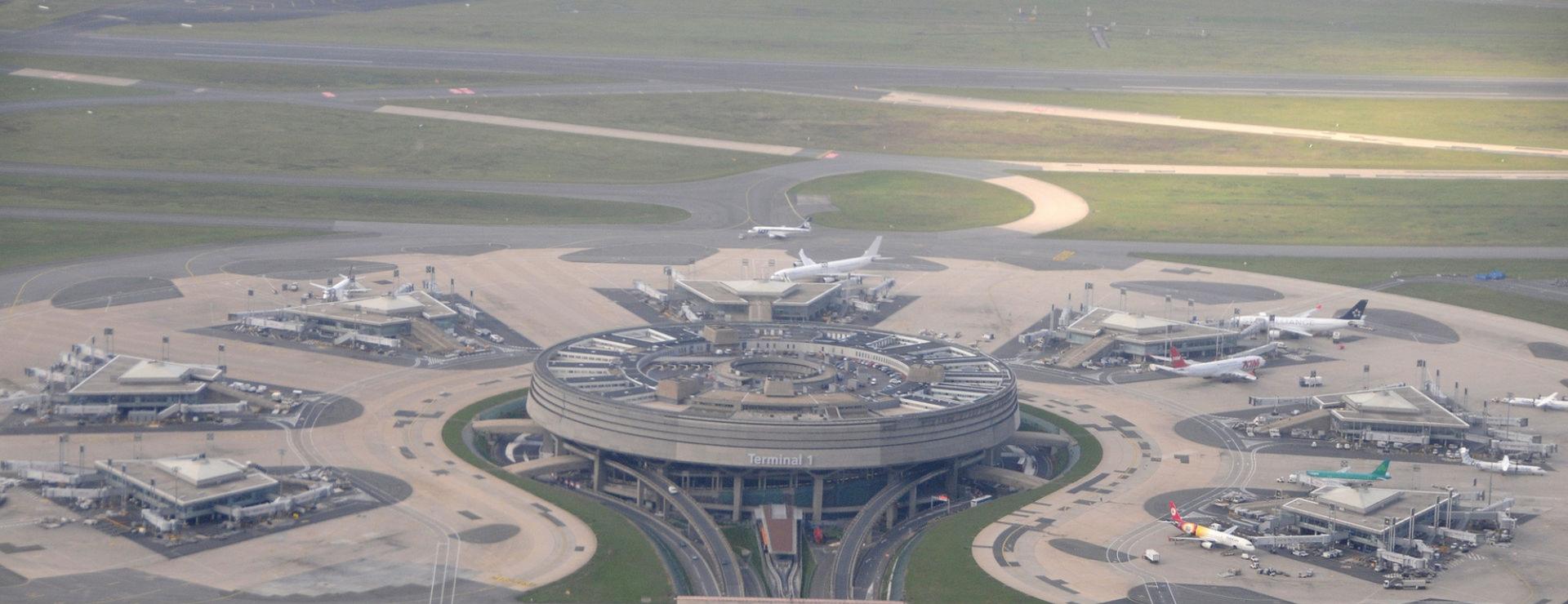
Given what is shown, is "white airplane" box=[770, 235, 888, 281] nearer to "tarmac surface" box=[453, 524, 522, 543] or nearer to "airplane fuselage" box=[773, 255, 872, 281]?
"airplane fuselage" box=[773, 255, 872, 281]

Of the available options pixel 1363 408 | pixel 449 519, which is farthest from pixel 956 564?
pixel 1363 408

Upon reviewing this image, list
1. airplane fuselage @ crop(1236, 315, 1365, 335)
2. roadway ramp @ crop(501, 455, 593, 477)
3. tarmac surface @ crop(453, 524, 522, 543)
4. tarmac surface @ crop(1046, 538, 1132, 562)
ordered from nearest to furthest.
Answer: tarmac surface @ crop(453, 524, 522, 543) → tarmac surface @ crop(1046, 538, 1132, 562) → roadway ramp @ crop(501, 455, 593, 477) → airplane fuselage @ crop(1236, 315, 1365, 335)

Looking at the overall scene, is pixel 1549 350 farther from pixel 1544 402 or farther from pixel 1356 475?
pixel 1356 475

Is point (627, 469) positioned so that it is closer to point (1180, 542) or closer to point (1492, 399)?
point (1180, 542)

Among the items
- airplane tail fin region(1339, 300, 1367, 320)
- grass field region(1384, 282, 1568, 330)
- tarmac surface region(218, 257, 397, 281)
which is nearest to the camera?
airplane tail fin region(1339, 300, 1367, 320)

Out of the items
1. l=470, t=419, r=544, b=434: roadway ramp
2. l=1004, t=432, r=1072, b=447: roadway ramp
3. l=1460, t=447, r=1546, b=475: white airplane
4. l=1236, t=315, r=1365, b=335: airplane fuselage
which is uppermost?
l=1236, t=315, r=1365, b=335: airplane fuselage

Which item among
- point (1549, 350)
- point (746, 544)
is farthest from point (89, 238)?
point (1549, 350)

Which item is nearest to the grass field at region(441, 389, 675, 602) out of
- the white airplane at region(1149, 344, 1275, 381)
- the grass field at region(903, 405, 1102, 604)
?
the grass field at region(903, 405, 1102, 604)
